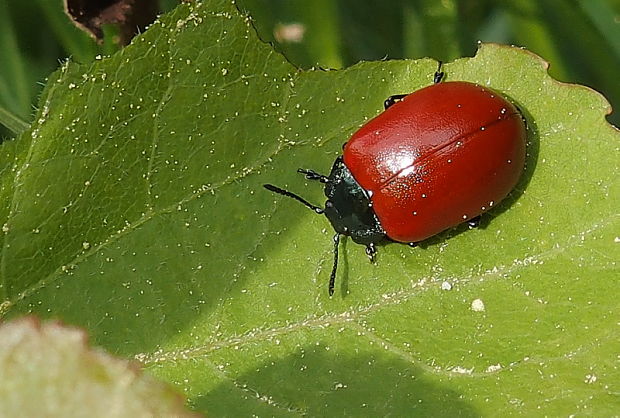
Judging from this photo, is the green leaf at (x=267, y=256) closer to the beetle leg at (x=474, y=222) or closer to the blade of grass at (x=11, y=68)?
the beetle leg at (x=474, y=222)

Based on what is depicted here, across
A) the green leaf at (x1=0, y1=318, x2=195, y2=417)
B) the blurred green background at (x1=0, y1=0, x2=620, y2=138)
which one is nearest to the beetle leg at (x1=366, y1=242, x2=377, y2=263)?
the blurred green background at (x1=0, y1=0, x2=620, y2=138)

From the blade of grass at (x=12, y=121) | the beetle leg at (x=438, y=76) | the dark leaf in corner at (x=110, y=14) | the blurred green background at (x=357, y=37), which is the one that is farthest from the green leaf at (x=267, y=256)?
the blurred green background at (x=357, y=37)

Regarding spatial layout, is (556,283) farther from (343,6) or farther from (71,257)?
(343,6)

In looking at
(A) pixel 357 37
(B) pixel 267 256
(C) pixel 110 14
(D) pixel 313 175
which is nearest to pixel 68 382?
(B) pixel 267 256

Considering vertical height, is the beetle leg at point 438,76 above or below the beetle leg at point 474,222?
above

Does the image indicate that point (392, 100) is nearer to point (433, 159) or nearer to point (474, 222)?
point (433, 159)

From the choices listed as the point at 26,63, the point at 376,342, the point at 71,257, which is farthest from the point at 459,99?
the point at 26,63

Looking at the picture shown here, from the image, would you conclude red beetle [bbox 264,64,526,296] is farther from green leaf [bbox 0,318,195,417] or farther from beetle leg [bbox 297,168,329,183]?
green leaf [bbox 0,318,195,417]
